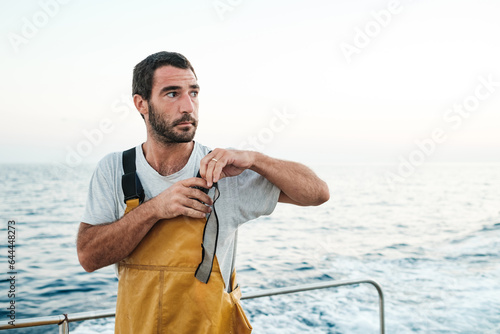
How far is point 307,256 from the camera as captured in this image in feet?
37.7

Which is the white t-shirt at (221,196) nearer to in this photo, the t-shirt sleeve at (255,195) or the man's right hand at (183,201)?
the t-shirt sleeve at (255,195)

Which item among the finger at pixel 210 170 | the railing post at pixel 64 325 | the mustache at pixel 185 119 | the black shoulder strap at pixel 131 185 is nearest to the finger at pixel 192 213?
the finger at pixel 210 170

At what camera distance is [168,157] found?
155 centimetres

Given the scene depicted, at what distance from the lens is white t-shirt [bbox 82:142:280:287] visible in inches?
56.8

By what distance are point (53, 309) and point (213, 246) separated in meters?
6.33

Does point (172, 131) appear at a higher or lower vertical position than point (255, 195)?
higher

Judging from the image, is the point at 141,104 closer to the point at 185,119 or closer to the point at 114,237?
the point at 185,119

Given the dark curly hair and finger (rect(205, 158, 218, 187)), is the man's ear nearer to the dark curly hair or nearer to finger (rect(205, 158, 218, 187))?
the dark curly hair

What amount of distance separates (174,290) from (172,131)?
528 millimetres

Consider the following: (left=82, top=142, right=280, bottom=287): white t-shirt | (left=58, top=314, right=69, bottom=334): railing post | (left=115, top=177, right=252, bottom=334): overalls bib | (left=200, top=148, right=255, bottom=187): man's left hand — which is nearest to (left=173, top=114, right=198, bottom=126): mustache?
(left=82, top=142, right=280, bottom=287): white t-shirt

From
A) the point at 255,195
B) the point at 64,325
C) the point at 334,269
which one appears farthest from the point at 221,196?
the point at 334,269

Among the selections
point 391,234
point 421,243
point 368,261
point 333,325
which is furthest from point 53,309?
point 391,234

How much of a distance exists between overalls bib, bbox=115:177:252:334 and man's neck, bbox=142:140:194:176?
22cm

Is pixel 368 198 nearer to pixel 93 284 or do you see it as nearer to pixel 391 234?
pixel 391 234
